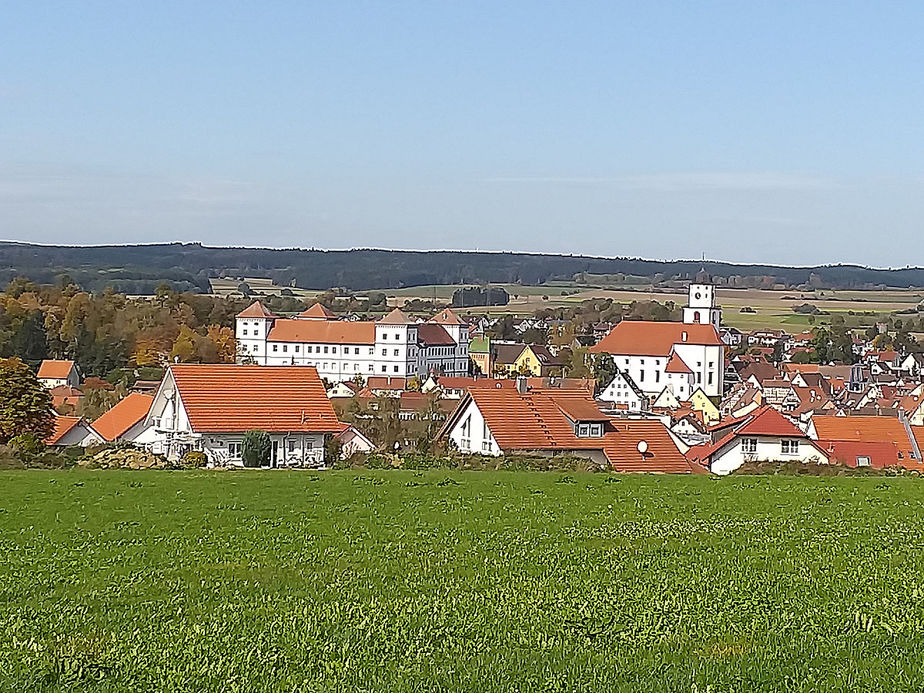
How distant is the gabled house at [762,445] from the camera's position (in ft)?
135

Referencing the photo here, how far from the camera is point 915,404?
85.3 m

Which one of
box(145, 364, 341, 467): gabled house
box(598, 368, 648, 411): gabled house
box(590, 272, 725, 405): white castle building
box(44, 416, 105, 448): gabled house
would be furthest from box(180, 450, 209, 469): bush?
box(590, 272, 725, 405): white castle building

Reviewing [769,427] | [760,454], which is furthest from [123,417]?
[769,427]

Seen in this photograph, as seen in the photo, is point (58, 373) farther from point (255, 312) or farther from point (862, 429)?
point (862, 429)

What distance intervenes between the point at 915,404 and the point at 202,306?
77.0 m

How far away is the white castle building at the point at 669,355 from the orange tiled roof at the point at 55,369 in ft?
182

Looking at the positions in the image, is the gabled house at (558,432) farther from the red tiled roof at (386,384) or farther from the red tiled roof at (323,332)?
the red tiled roof at (323,332)

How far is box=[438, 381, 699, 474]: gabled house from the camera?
113 feet

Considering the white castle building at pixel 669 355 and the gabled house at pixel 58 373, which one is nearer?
the gabled house at pixel 58 373

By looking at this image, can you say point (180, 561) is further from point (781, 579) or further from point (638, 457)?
point (638, 457)

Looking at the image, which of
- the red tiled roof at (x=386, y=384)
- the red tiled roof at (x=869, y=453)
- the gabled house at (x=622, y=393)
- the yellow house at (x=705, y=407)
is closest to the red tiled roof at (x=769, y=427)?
the red tiled roof at (x=869, y=453)

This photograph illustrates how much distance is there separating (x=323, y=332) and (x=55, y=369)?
5259cm

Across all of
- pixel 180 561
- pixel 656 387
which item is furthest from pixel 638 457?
pixel 656 387

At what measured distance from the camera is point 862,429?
144ft
